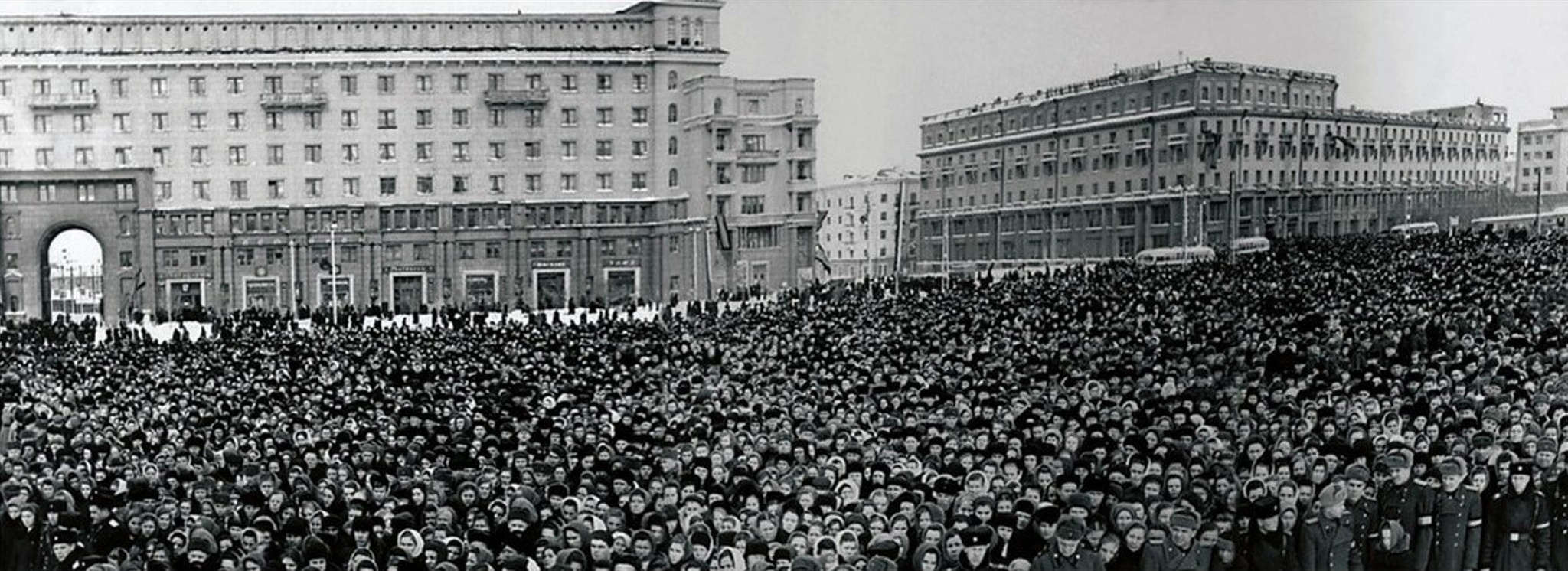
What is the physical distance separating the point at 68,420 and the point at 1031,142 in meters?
8.57

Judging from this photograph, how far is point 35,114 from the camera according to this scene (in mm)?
19188

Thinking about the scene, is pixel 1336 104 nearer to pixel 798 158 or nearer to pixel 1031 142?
pixel 1031 142

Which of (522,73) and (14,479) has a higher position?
(522,73)

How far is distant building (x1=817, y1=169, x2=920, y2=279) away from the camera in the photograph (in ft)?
43.7

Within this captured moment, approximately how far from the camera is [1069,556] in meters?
4.53

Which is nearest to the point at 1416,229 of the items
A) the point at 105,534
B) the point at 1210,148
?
the point at 1210,148

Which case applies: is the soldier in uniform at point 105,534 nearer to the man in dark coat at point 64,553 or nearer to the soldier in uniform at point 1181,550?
the man in dark coat at point 64,553

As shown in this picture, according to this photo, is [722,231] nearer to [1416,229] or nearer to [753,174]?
[753,174]

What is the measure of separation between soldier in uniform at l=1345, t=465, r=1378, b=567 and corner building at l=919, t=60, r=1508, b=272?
18.0 feet

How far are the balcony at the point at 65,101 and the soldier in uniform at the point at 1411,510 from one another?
1950 centimetres

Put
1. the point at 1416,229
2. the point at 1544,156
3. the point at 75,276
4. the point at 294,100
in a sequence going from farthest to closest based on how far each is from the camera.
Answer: the point at 75,276 < the point at 294,100 < the point at 1416,229 < the point at 1544,156

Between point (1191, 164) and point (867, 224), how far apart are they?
17.4 ft

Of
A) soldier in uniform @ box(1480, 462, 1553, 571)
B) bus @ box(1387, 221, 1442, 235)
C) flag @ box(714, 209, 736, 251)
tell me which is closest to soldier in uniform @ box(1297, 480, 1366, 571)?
soldier in uniform @ box(1480, 462, 1553, 571)

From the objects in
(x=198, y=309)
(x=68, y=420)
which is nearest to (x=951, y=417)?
(x=68, y=420)
